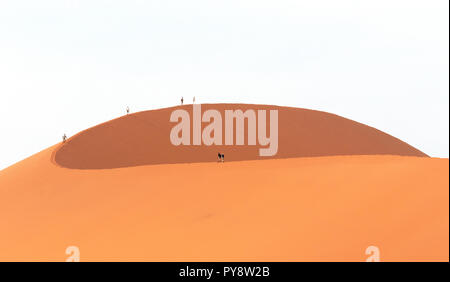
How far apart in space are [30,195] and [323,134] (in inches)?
1053

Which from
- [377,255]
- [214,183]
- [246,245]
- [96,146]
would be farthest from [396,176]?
[96,146]

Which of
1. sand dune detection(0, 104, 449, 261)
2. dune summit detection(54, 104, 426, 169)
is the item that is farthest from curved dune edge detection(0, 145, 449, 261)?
dune summit detection(54, 104, 426, 169)

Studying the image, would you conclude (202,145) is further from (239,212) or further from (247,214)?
(247,214)

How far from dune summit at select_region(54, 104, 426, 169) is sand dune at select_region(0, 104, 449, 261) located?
9.85m

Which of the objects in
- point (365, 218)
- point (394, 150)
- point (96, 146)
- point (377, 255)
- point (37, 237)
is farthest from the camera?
point (394, 150)

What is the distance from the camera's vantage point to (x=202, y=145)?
113 ft

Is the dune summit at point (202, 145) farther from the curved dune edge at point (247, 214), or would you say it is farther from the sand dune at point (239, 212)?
the curved dune edge at point (247, 214)

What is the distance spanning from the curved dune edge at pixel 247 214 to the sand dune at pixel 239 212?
0.04 meters

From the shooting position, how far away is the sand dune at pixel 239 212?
9.83 m

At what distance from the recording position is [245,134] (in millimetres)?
36625

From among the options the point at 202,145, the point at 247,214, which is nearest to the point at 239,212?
the point at 247,214

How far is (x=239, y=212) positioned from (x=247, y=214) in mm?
340

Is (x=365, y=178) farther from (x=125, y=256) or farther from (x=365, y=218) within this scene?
(x=125, y=256)

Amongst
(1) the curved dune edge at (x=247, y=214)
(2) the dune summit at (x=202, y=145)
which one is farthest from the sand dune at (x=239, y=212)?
(2) the dune summit at (x=202, y=145)
